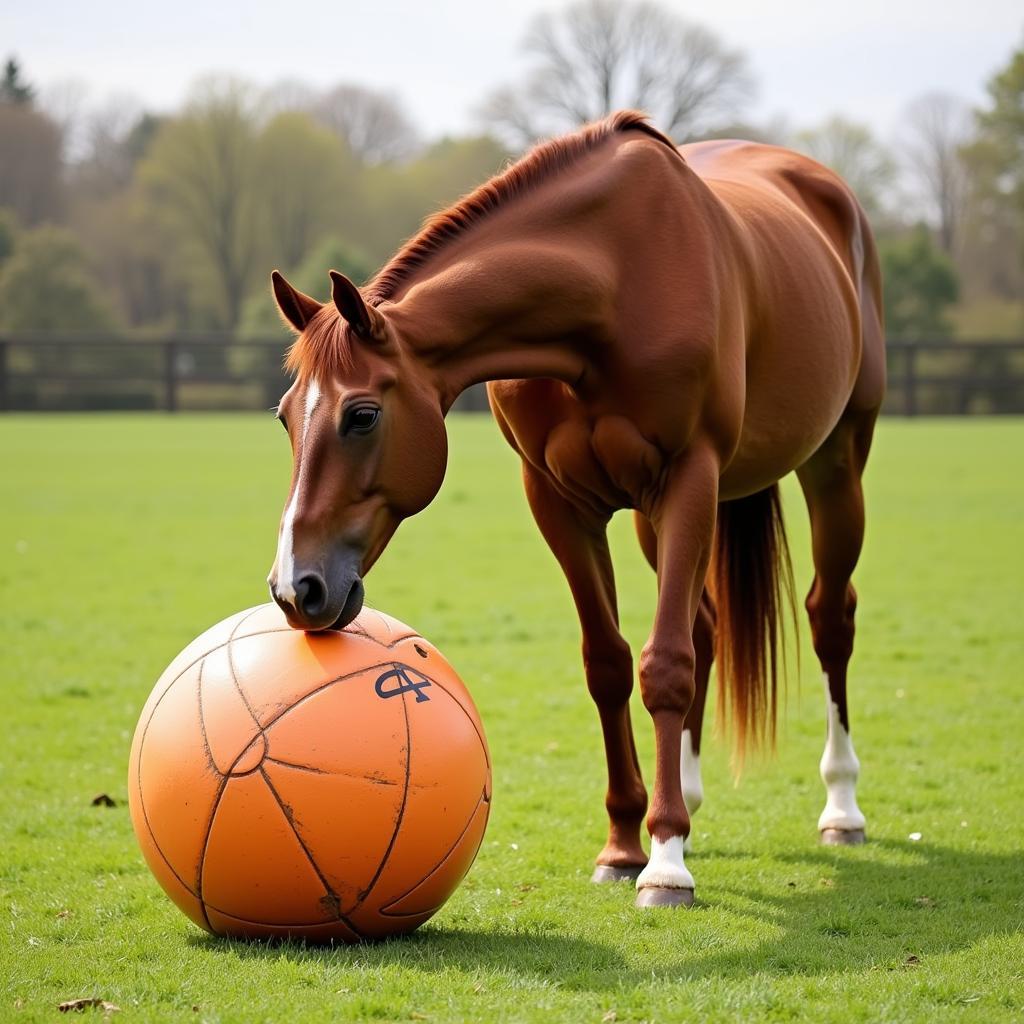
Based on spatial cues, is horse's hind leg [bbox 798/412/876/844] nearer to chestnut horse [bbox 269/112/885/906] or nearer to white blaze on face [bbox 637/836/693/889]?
chestnut horse [bbox 269/112/885/906]

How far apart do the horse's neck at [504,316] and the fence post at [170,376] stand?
134 ft

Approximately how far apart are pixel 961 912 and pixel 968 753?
2.47 meters

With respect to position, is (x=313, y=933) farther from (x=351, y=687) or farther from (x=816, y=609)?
(x=816, y=609)

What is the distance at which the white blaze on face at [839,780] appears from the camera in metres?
5.48

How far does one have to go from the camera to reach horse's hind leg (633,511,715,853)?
5.55m

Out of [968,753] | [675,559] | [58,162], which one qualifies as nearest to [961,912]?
[675,559]

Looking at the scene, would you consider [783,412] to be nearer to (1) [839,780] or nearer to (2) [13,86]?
(1) [839,780]

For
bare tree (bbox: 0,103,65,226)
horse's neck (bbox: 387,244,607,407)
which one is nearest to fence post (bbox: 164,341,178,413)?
bare tree (bbox: 0,103,65,226)

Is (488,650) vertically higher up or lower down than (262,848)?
lower down

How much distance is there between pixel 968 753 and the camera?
673cm

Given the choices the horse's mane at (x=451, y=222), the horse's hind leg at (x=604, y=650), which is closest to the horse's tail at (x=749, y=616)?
the horse's hind leg at (x=604, y=650)

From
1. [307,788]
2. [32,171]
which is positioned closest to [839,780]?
[307,788]

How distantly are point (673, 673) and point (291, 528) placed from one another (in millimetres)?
1338

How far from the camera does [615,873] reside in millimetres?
4785
